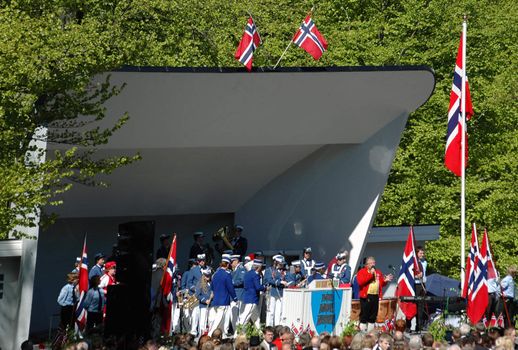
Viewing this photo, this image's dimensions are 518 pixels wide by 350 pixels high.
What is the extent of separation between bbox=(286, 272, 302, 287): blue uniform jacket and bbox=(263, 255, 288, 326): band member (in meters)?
0.09

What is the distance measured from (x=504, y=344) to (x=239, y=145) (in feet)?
35.8

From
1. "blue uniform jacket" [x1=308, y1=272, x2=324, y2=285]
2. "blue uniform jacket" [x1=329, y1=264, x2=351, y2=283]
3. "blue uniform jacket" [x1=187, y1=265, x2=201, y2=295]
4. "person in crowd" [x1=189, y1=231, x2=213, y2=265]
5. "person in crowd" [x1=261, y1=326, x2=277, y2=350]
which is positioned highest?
"person in crowd" [x1=189, y1=231, x2=213, y2=265]

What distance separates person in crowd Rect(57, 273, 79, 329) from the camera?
21.6m

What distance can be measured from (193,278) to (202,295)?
415 millimetres

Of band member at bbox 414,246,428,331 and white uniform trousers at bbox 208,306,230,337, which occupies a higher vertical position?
band member at bbox 414,246,428,331

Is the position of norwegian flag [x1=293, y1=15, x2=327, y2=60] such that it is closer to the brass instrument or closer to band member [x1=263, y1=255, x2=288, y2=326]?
the brass instrument

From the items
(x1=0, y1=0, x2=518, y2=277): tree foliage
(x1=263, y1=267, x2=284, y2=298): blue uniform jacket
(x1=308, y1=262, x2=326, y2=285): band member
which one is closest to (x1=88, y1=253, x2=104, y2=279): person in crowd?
(x1=263, y1=267, x2=284, y2=298): blue uniform jacket

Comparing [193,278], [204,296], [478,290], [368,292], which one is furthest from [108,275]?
[478,290]

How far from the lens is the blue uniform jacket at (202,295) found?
75.5 ft

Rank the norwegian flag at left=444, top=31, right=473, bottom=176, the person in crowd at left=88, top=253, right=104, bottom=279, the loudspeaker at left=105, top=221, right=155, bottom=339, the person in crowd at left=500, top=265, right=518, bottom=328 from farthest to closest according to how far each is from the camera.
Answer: the norwegian flag at left=444, top=31, right=473, bottom=176, the person in crowd at left=500, top=265, right=518, bottom=328, the person in crowd at left=88, top=253, right=104, bottom=279, the loudspeaker at left=105, top=221, right=155, bottom=339

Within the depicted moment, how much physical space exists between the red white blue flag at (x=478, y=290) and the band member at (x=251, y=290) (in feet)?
13.6

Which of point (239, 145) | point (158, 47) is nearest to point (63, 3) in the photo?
point (239, 145)

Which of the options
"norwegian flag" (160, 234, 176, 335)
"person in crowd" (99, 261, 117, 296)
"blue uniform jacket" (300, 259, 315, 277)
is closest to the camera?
"norwegian flag" (160, 234, 176, 335)

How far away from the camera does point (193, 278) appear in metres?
23.2
